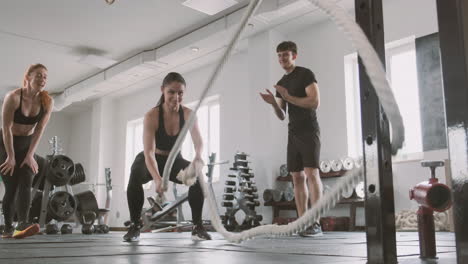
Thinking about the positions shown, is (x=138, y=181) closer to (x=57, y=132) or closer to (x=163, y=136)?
(x=163, y=136)

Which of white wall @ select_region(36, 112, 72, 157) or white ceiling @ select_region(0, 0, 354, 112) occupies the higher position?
white ceiling @ select_region(0, 0, 354, 112)

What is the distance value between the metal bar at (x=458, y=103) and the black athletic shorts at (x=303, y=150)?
6.90 ft

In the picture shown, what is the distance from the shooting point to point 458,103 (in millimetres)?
682

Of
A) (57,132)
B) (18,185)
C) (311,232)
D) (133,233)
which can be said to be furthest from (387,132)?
(57,132)

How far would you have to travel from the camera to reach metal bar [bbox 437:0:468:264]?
67cm

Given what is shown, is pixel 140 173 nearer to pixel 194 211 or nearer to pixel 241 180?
pixel 194 211

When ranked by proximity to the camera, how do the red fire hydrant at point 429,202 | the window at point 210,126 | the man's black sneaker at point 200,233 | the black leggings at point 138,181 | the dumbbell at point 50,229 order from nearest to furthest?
the red fire hydrant at point 429,202 → the black leggings at point 138,181 → the man's black sneaker at point 200,233 → the dumbbell at point 50,229 → the window at point 210,126

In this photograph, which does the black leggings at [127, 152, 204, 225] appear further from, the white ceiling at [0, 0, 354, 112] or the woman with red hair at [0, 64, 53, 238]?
the white ceiling at [0, 0, 354, 112]

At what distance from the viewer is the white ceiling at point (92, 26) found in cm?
552

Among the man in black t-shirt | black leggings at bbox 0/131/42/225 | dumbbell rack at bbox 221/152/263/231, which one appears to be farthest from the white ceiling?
black leggings at bbox 0/131/42/225

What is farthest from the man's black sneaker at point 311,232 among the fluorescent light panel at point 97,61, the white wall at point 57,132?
the white wall at point 57,132

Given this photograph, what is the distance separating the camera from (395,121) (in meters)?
0.54

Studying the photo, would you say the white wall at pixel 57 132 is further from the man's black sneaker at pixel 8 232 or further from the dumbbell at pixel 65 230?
the man's black sneaker at pixel 8 232

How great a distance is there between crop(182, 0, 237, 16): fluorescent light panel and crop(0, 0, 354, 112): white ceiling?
20 centimetres
